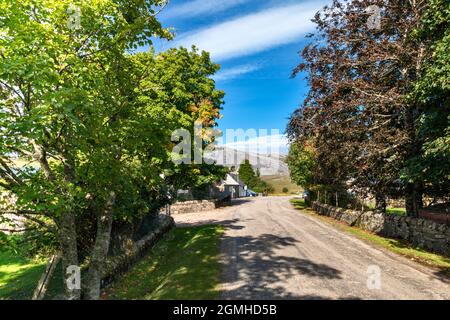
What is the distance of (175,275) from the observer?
37.6 feet

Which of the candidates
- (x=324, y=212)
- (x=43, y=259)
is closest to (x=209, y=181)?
(x=324, y=212)

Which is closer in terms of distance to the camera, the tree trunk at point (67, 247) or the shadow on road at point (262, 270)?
the shadow on road at point (262, 270)

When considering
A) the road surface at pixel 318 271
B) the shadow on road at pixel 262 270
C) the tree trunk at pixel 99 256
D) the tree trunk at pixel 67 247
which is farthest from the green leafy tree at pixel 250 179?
the tree trunk at pixel 67 247

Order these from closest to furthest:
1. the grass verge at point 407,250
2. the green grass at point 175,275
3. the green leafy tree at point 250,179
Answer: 1. the green grass at point 175,275
2. the grass verge at point 407,250
3. the green leafy tree at point 250,179

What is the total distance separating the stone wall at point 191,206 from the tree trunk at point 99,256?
23.8 m

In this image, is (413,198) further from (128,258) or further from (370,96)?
(128,258)

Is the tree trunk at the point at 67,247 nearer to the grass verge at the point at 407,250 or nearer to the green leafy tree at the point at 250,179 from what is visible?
the grass verge at the point at 407,250

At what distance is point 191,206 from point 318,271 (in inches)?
1080

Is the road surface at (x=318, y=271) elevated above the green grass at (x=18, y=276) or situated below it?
above

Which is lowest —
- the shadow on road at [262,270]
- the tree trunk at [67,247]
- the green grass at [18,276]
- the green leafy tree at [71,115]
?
the green grass at [18,276]

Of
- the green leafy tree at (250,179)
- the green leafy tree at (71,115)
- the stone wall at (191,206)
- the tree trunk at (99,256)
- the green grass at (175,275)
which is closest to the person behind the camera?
the green leafy tree at (71,115)

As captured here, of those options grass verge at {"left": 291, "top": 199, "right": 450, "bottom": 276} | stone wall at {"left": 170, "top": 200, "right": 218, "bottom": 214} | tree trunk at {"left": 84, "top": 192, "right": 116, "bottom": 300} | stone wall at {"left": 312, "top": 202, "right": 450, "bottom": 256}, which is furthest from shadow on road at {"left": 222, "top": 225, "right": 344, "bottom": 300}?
stone wall at {"left": 170, "top": 200, "right": 218, "bottom": 214}

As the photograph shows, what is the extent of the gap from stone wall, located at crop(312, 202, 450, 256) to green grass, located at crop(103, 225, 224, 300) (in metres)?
10.5

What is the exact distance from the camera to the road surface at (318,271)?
914 centimetres
